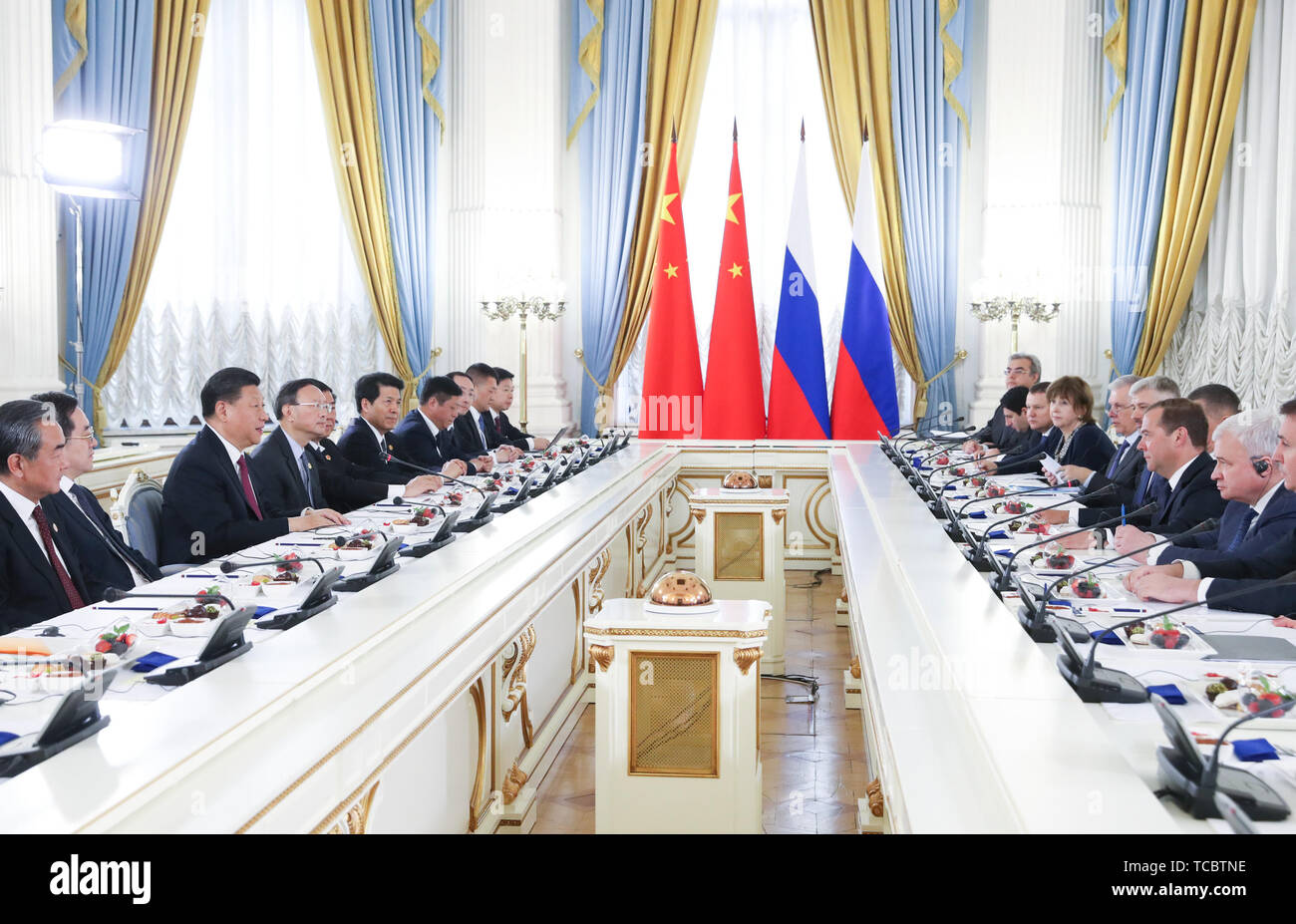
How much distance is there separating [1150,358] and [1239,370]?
1028mm

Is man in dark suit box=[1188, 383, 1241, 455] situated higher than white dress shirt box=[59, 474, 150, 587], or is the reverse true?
man in dark suit box=[1188, 383, 1241, 455]

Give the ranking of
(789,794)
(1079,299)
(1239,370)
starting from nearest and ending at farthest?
(789,794) → (1239,370) → (1079,299)

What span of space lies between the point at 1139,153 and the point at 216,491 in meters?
6.53

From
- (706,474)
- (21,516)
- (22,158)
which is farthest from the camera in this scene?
(706,474)

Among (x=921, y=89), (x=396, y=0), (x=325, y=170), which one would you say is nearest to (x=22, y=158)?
(x=325, y=170)

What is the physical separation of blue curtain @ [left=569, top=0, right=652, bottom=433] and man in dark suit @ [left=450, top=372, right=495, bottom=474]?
6.15 feet

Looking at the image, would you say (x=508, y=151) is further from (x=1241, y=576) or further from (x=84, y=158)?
(x=1241, y=576)

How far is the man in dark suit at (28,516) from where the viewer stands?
2898mm

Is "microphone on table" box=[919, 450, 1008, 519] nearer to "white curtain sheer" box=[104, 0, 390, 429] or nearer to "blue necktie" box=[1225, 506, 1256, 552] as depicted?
"blue necktie" box=[1225, 506, 1256, 552]

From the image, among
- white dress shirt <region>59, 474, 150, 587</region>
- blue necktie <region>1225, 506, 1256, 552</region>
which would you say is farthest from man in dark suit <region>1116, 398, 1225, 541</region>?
white dress shirt <region>59, 474, 150, 587</region>

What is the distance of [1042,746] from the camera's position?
1713 mm

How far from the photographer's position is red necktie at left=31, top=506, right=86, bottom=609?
304cm

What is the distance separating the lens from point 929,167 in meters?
8.71
